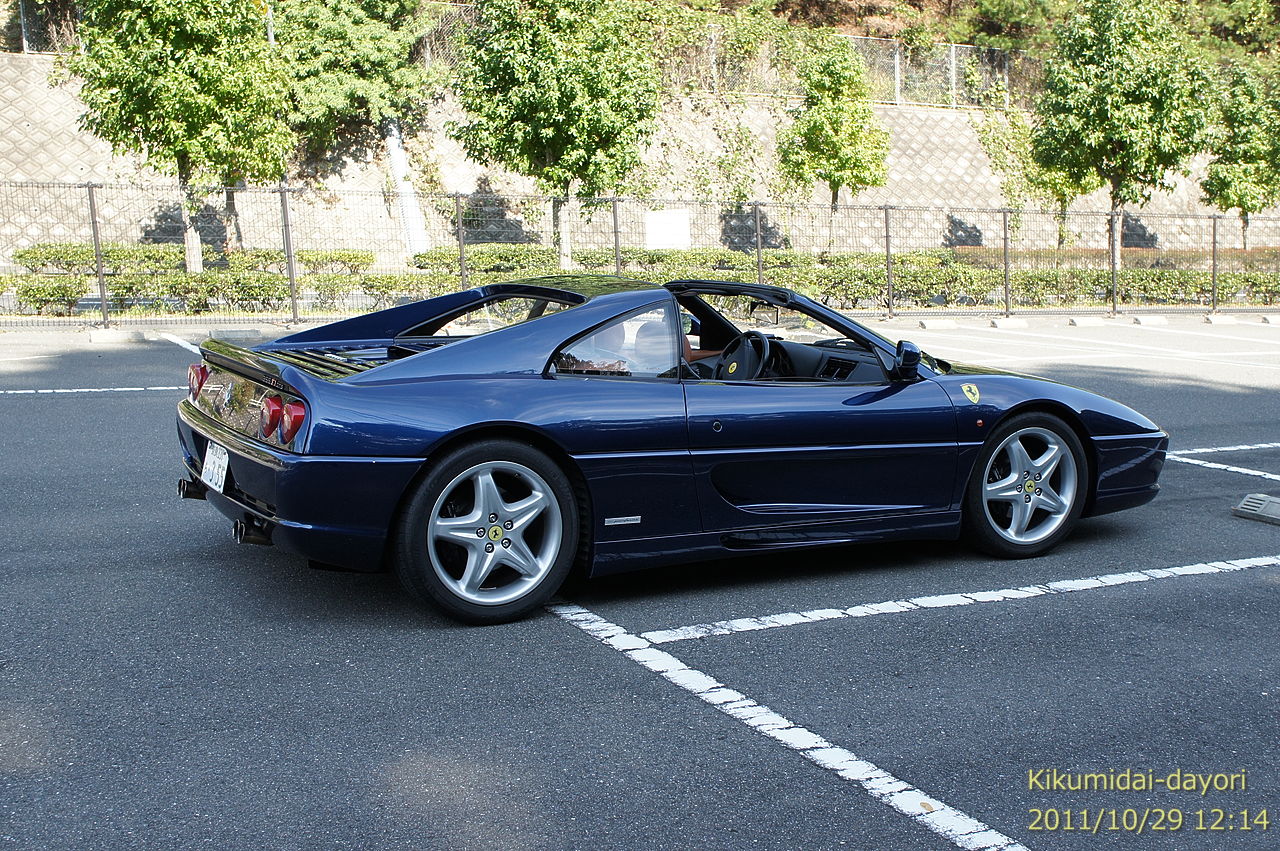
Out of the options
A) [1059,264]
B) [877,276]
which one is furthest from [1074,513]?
[1059,264]

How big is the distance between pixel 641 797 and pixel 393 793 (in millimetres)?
629

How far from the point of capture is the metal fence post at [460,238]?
742 inches

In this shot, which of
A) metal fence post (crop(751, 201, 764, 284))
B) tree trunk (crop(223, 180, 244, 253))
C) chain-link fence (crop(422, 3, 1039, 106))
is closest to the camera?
tree trunk (crop(223, 180, 244, 253))

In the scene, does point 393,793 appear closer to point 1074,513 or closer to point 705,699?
→ point 705,699

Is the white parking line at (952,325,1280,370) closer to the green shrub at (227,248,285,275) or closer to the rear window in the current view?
the green shrub at (227,248,285,275)

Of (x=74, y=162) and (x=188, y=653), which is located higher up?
(x=74, y=162)

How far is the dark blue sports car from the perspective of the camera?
4.15 metres

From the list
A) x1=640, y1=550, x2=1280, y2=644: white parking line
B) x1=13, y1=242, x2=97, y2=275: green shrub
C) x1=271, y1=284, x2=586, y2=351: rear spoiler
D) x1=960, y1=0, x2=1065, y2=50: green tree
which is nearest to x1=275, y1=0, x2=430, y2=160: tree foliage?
x1=13, y1=242, x2=97, y2=275: green shrub

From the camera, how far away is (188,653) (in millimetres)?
4035

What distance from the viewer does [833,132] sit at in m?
31.6

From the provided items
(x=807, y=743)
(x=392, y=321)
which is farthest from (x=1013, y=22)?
(x=807, y=743)

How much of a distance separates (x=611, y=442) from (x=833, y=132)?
2873 centimetres

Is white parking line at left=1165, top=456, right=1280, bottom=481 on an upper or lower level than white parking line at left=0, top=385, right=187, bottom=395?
lower

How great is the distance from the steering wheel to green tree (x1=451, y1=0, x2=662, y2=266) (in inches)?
718
